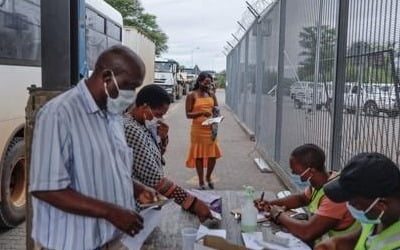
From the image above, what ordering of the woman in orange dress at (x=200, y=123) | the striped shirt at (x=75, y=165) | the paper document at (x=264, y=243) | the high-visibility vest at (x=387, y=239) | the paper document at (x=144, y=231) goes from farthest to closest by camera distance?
the woman in orange dress at (x=200, y=123) < the paper document at (x=264, y=243) < the paper document at (x=144, y=231) < the striped shirt at (x=75, y=165) < the high-visibility vest at (x=387, y=239)

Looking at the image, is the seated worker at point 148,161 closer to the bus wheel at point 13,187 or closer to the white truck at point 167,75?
the bus wheel at point 13,187

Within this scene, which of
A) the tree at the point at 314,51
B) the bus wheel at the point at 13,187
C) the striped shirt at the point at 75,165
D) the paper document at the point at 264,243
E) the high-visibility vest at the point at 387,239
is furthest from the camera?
the bus wheel at the point at 13,187

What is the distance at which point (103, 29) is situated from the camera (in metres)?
12.4

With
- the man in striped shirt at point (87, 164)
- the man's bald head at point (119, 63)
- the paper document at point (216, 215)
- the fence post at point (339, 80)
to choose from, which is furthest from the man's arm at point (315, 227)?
the fence post at point (339, 80)

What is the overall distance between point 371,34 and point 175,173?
5.63 m

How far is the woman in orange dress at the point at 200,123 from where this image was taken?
24.1 ft

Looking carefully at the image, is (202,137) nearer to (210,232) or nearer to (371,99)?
(371,99)

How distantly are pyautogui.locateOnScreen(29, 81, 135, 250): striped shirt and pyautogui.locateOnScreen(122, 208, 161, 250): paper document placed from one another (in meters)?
0.08

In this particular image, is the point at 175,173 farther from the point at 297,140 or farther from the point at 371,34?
the point at 371,34

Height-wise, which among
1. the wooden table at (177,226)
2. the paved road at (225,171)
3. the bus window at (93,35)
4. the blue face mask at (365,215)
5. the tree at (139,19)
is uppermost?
the tree at (139,19)

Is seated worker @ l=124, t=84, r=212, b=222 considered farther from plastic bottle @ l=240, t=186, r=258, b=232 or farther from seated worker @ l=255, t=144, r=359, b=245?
seated worker @ l=255, t=144, r=359, b=245

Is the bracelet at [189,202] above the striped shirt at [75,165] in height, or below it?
below

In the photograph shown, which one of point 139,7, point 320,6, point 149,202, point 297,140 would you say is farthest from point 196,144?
point 139,7

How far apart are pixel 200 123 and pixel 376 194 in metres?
5.26
